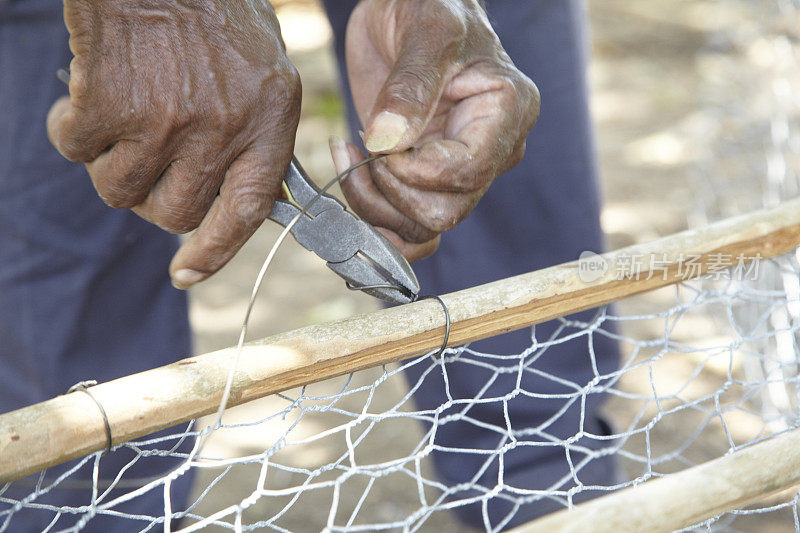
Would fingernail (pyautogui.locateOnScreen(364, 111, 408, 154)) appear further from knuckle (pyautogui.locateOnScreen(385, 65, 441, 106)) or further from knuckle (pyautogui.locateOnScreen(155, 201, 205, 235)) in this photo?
knuckle (pyautogui.locateOnScreen(155, 201, 205, 235))

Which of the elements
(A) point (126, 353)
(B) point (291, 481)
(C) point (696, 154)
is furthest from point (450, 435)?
(C) point (696, 154)

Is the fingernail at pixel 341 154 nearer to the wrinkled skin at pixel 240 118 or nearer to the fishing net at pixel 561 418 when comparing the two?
the wrinkled skin at pixel 240 118

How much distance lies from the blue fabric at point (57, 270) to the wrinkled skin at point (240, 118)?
37 cm

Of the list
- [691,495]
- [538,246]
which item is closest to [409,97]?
[691,495]

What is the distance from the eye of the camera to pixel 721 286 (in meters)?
1.93

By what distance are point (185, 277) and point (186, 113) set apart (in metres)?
0.19

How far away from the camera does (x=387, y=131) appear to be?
801 millimetres

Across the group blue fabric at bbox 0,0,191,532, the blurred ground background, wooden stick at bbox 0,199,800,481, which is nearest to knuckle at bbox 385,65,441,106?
wooden stick at bbox 0,199,800,481

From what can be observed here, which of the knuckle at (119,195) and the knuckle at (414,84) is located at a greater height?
the knuckle at (414,84)

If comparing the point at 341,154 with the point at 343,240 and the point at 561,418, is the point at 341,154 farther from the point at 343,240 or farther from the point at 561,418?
the point at 561,418

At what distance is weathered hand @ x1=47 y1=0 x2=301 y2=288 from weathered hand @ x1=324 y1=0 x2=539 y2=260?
0.39 feet

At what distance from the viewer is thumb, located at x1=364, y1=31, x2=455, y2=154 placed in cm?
80

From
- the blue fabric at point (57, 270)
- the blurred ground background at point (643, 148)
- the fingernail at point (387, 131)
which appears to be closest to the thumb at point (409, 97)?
the fingernail at point (387, 131)

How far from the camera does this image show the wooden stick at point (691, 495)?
62 centimetres
